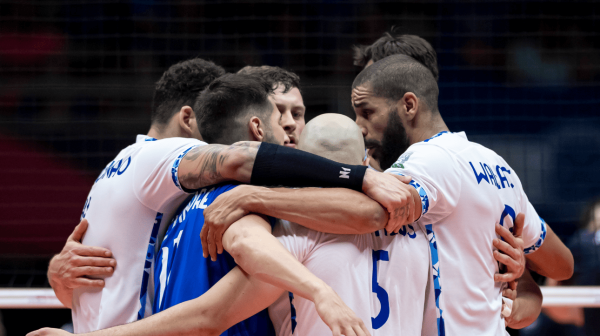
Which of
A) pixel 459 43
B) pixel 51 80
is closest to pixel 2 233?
pixel 51 80

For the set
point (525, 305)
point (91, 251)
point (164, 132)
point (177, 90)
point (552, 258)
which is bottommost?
point (525, 305)

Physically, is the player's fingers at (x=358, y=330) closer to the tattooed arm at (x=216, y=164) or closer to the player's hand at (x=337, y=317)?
the player's hand at (x=337, y=317)

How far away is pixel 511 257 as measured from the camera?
227 cm

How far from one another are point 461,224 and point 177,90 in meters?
1.79

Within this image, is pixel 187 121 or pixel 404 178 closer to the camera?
pixel 404 178

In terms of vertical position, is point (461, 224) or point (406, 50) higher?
point (406, 50)

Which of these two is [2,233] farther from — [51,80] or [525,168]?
[525,168]

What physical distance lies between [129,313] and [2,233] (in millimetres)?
4166

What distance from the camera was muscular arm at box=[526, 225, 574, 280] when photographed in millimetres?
2688

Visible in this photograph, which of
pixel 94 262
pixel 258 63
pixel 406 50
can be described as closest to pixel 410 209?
pixel 94 262

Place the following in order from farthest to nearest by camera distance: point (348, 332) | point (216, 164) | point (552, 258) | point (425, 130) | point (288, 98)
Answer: point (288, 98) → point (552, 258) → point (425, 130) → point (216, 164) → point (348, 332)

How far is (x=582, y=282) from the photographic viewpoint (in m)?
4.62

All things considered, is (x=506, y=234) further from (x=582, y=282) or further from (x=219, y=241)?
(x=582, y=282)

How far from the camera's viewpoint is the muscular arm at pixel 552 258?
269 centimetres
